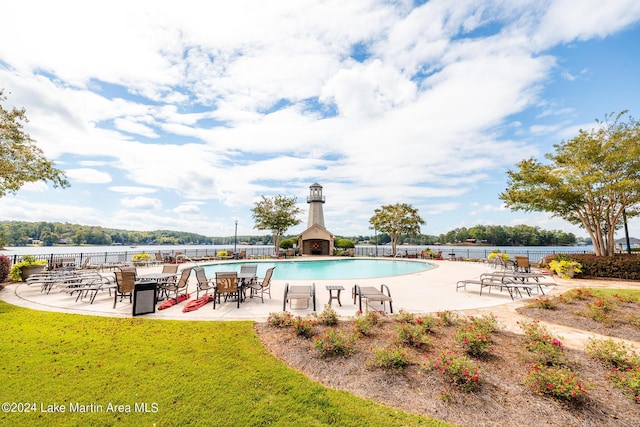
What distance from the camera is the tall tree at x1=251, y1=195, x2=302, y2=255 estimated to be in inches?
1206

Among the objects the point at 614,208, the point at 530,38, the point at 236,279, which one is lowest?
the point at 236,279

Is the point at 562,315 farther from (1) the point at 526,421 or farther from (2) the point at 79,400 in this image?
(2) the point at 79,400

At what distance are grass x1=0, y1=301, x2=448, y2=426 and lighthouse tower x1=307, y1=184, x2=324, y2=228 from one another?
31586mm

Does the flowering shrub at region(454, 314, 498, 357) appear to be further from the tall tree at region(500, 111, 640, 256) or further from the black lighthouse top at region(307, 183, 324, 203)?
the black lighthouse top at region(307, 183, 324, 203)

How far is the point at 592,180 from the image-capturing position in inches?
553

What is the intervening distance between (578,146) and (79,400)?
22.6 m

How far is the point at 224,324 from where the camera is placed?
6.18m

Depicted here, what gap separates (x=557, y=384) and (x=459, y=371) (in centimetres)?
114

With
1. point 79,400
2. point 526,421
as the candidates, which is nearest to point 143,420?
point 79,400

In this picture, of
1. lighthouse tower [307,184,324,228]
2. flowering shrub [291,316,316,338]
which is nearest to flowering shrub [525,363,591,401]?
flowering shrub [291,316,316,338]

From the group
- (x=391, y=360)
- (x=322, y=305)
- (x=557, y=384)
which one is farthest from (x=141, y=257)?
(x=557, y=384)

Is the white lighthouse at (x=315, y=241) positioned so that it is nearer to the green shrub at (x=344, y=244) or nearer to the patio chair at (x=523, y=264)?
the green shrub at (x=344, y=244)

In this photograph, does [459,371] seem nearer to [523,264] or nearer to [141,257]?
[523,264]

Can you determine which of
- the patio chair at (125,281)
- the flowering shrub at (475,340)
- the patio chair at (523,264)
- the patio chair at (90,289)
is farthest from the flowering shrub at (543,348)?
the patio chair at (523,264)
